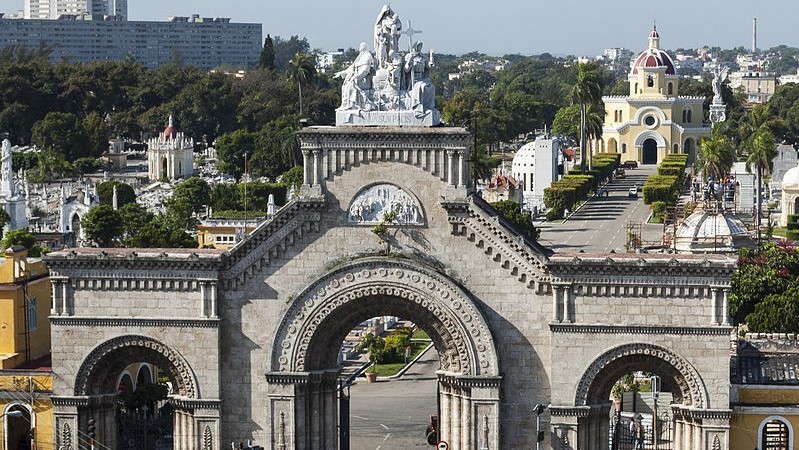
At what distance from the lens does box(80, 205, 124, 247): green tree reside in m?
109

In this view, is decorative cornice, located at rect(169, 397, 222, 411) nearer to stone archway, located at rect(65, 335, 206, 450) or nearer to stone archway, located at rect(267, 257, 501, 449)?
stone archway, located at rect(65, 335, 206, 450)

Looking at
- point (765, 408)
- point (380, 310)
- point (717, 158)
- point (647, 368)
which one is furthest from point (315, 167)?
point (717, 158)

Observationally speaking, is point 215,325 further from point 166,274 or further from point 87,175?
point 87,175

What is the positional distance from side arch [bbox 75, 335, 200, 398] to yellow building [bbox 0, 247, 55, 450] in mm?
1443

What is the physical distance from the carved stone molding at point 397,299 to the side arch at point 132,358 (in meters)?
2.77

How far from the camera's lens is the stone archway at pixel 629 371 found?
51.6m

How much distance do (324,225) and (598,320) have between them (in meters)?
8.70

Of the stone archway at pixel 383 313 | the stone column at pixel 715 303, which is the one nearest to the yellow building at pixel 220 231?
the stone archway at pixel 383 313

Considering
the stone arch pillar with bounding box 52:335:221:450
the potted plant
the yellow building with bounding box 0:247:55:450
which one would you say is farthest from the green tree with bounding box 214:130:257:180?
the stone arch pillar with bounding box 52:335:221:450

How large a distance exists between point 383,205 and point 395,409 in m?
18.7

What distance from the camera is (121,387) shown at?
62625 mm

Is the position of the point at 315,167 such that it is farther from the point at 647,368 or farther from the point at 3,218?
the point at 3,218

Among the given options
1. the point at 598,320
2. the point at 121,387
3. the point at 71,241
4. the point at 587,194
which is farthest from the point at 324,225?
the point at 587,194

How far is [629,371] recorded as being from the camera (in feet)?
174
